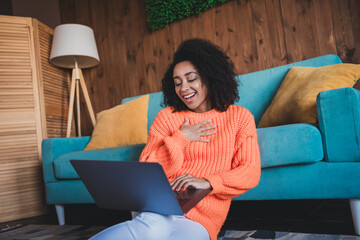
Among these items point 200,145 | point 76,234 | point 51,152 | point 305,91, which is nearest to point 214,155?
point 200,145

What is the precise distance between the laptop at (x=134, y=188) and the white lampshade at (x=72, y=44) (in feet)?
6.84

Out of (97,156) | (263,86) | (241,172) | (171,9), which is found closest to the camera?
(241,172)

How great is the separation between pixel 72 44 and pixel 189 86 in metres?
1.84

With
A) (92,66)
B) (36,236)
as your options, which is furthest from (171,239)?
(92,66)

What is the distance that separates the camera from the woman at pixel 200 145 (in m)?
0.78

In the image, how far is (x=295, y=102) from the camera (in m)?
1.41

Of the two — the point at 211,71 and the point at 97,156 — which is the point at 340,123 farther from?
the point at 97,156

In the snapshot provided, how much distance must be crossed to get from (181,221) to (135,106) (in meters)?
1.47

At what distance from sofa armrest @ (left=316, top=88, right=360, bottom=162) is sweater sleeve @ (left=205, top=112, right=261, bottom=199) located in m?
0.38

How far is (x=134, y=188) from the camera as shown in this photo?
69 centimetres

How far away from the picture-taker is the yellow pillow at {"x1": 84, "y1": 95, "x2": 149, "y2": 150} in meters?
1.99

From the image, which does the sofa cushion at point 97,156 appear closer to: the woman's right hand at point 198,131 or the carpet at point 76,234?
the carpet at point 76,234

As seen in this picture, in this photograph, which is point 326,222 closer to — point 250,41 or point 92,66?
point 250,41

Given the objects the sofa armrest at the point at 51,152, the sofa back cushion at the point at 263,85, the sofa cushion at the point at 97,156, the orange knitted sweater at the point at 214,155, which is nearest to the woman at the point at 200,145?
the orange knitted sweater at the point at 214,155
